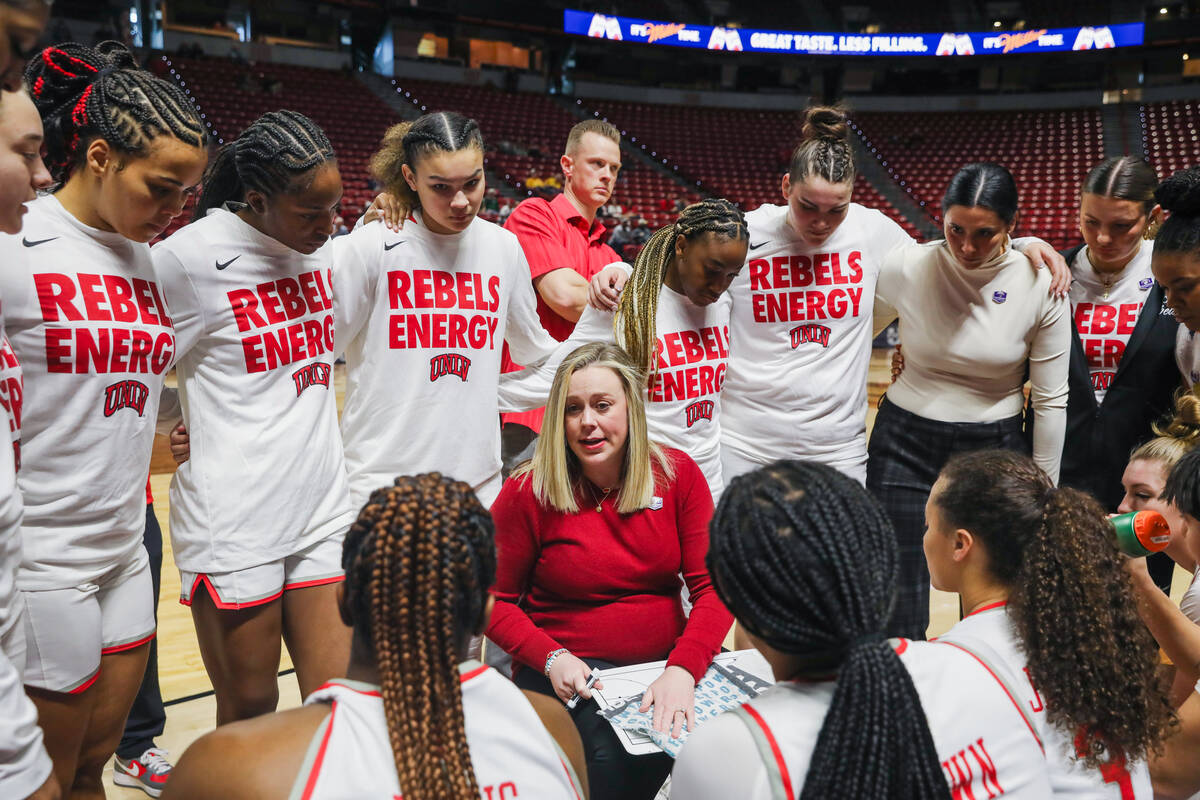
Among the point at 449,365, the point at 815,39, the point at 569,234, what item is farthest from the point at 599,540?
the point at 815,39

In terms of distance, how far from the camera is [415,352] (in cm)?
227

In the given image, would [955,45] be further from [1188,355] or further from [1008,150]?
[1188,355]

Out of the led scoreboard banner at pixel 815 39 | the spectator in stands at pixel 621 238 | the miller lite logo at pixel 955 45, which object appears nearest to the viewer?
the spectator in stands at pixel 621 238

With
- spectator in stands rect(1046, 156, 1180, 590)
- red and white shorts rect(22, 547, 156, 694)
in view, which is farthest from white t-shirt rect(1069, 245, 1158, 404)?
red and white shorts rect(22, 547, 156, 694)

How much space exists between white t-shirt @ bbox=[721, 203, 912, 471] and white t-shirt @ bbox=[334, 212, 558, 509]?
815mm

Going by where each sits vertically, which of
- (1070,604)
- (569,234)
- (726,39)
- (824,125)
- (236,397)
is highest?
(726,39)

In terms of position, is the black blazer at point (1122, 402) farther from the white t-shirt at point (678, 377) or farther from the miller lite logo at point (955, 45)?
the miller lite logo at point (955, 45)

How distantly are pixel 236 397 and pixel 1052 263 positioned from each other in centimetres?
212

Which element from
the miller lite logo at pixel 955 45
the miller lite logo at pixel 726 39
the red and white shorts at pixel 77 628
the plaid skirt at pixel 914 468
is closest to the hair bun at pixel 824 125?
the plaid skirt at pixel 914 468

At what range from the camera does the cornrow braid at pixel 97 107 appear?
1.66 metres

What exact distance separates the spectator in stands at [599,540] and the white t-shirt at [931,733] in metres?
0.78

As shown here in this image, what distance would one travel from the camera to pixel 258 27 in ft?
62.0

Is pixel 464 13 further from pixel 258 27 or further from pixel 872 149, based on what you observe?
pixel 872 149

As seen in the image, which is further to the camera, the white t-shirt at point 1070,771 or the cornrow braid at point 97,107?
the cornrow braid at point 97,107
